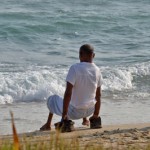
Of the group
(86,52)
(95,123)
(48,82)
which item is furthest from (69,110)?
(48,82)

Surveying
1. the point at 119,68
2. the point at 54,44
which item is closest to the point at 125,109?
the point at 119,68

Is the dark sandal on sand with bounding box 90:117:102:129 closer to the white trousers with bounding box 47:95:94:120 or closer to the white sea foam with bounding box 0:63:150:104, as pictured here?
the white trousers with bounding box 47:95:94:120

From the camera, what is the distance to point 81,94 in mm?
8055

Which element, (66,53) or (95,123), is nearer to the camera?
(95,123)

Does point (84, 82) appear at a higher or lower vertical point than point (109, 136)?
higher

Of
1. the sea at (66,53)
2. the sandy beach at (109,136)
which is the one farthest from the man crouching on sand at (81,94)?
the sea at (66,53)

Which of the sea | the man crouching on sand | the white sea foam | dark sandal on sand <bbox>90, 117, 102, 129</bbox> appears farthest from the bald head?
the white sea foam

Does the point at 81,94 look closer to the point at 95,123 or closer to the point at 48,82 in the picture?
the point at 95,123

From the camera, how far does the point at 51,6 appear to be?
89.7 feet

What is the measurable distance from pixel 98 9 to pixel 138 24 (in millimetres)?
3493

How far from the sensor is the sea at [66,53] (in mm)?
11211

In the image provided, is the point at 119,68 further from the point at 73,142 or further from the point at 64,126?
the point at 73,142

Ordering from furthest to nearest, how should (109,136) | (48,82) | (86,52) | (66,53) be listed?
1. (66,53)
2. (48,82)
3. (86,52)
4. (109,136)

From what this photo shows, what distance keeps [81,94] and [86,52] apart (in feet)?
1.70
